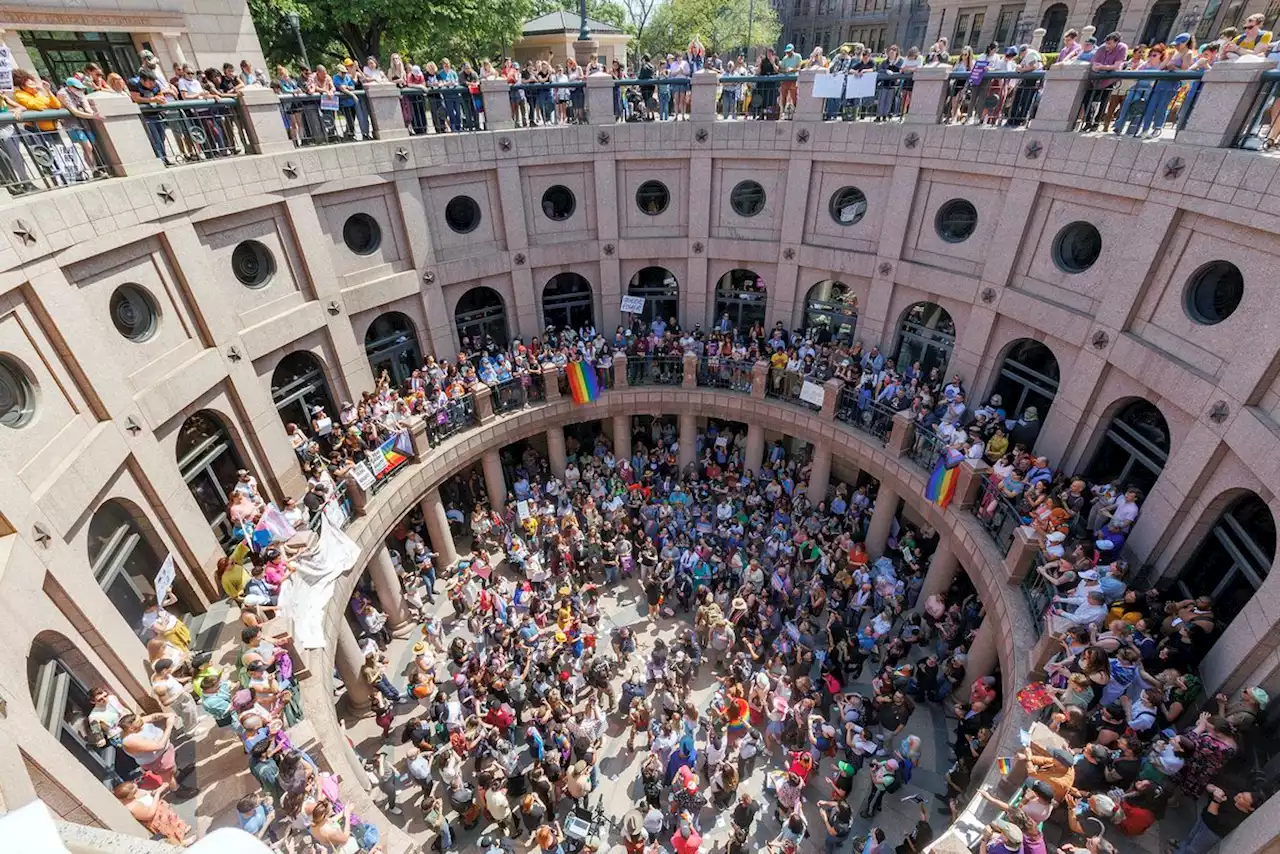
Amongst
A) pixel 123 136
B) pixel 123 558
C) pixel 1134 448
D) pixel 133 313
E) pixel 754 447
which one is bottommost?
pixel 754 447

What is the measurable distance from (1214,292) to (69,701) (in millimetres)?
20733

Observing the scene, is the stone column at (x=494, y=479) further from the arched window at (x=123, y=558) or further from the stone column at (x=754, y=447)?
the arched window at (x=123, y=558)

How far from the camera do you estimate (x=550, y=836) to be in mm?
10922

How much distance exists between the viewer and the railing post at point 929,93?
15.4m

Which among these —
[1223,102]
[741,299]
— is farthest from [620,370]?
[1223,102]

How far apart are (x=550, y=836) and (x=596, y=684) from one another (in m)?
3.35

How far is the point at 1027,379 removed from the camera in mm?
15852

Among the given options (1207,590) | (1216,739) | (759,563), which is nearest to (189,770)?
(759,563)

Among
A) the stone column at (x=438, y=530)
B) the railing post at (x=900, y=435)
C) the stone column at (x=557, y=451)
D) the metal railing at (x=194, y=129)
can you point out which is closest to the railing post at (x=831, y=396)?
the railing post at (x=900, y=435)

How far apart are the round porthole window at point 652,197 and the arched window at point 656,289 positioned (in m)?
1.89

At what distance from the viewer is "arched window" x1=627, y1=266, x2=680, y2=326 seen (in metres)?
21.7

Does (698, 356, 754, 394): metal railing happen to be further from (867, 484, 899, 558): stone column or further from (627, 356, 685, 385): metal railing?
(867, 484, 899, 558): stone column

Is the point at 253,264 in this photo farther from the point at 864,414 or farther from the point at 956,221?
the point at 956,221

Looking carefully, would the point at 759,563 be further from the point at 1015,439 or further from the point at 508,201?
the point at 508,201
